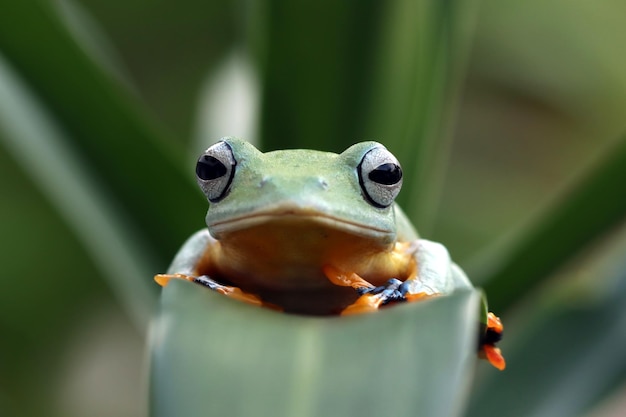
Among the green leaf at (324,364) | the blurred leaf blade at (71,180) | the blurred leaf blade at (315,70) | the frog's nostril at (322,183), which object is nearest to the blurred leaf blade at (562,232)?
the blurred leaf blade at (315,70)

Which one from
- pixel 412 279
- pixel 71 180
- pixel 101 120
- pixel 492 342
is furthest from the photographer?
pixel 71 180

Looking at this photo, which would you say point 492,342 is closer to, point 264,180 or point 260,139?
point 264,180

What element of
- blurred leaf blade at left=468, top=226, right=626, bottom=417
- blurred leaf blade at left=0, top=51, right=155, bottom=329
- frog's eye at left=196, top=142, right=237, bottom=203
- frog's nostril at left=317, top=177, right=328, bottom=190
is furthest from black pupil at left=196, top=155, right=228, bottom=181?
blurred leaf blade at left=468, top=226, right=626, bottom=417

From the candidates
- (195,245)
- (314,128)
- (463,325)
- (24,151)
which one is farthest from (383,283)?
(24,151)

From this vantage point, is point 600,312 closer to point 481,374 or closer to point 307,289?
point 481,374

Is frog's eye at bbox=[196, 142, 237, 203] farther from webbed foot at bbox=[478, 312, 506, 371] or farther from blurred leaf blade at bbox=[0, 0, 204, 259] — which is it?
webbed foot at bbox=[478, 312, 506, 371]

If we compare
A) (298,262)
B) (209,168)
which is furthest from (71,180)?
(298,262)
